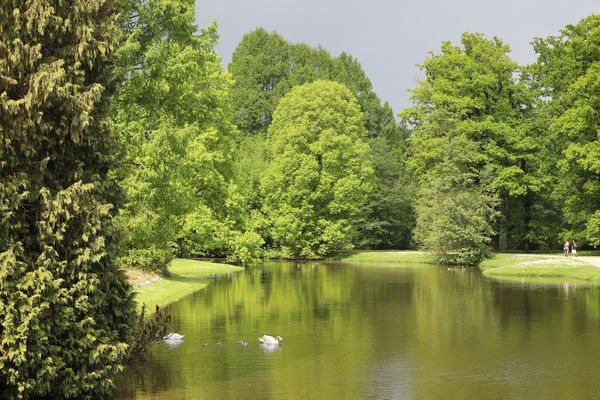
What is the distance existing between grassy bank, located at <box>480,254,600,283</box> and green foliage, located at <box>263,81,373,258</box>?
16.5 meters

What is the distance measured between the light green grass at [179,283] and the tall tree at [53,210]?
725cm

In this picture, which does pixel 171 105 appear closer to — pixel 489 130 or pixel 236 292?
pixel 236 292

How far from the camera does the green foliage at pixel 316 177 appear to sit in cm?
6669

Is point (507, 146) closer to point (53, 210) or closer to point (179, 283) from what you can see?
point (179, 283)

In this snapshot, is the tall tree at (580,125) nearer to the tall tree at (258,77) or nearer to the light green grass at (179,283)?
the light green grass at (179,283)

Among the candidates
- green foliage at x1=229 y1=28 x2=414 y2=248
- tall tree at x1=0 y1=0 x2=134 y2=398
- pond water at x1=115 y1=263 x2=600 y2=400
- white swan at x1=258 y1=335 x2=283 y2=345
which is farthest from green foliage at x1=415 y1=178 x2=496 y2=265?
tall tree at x1=0 y1=0 x2=134 y2=398

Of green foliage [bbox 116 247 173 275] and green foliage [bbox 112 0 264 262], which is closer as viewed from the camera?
green foliage [bbox 112 0 264 262]

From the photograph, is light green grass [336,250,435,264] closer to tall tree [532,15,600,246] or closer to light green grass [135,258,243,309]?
tall tree [532,15,600,246]

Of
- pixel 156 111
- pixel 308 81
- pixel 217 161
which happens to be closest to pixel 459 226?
pixel 217 161

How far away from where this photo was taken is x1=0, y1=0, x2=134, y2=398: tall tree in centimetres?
1430

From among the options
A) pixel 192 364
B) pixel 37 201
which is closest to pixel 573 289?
pixel 192 364

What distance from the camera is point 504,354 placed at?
848 inches

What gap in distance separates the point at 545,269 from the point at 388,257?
19.1m

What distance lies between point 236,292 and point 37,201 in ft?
73.3
